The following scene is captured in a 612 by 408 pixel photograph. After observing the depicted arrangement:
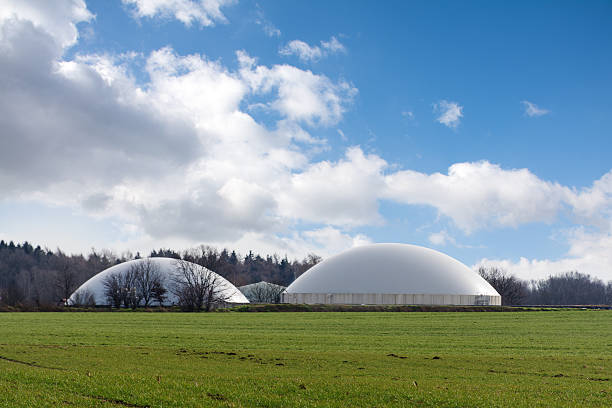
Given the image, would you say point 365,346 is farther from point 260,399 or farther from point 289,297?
point 289,297

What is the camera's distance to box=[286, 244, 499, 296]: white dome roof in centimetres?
9062

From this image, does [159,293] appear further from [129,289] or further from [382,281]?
[382,281]

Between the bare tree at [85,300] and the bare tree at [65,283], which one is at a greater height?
the bare tree at [65,283]

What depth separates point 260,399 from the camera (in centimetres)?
1147

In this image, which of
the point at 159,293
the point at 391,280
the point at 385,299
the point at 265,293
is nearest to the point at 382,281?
the point at 391,280

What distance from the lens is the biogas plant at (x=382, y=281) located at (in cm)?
8938

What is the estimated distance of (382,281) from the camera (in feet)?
300

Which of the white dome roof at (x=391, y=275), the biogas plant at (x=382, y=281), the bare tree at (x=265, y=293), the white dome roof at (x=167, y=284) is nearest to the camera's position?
the biogas plant at (x=382, y=281)

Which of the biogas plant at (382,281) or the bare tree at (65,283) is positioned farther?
the bare tree at (65,283)

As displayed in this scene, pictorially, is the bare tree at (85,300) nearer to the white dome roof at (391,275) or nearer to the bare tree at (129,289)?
the bare tree at (129,289)

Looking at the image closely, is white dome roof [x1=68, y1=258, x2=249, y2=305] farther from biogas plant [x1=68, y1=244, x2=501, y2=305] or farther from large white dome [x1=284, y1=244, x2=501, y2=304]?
large white dome [x1=284, y1=244, x2=501, y2=304]

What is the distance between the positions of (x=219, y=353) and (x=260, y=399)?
9066mm

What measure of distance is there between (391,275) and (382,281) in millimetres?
2245

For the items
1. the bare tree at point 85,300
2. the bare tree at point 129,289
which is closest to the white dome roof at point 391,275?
the bare tree at point 129,289
